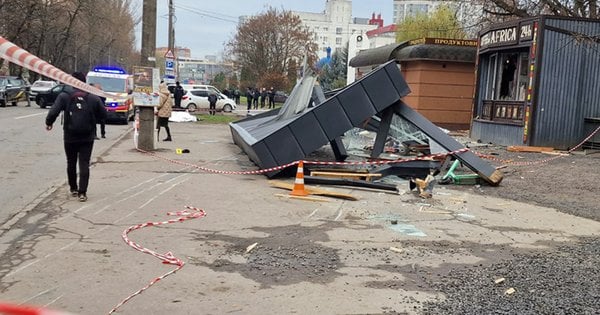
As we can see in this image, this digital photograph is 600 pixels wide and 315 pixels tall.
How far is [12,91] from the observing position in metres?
35.8

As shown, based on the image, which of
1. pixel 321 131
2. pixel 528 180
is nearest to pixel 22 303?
pixel 321 131

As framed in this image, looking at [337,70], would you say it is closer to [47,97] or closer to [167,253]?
[47,97]

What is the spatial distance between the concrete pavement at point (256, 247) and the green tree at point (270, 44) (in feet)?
177

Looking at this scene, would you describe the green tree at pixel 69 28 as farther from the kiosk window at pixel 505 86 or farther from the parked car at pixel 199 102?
the kiosk window at pixel 505 86

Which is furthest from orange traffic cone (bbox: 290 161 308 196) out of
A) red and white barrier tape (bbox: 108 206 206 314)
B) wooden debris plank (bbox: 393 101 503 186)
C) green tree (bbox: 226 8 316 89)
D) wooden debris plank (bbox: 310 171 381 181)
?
green tree (bbox: 226 8 316 89)

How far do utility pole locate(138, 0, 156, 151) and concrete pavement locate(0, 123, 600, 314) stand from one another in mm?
4114

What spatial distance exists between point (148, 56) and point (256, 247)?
34.1 ft

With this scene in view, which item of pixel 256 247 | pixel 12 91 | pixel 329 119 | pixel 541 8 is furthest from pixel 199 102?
pixel 256 247

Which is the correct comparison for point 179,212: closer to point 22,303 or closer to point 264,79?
point 22,303

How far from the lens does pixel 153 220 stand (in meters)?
7.59

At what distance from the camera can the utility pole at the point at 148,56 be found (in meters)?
15.0

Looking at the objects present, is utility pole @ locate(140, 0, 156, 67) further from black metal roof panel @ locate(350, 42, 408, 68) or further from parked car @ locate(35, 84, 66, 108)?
parked car @ locate(35, 84, 66, 108)

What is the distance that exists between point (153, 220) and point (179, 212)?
586mm

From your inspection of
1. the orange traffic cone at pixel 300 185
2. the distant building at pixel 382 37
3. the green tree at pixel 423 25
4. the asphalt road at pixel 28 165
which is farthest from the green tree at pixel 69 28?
the distant building at pixel 382 37
